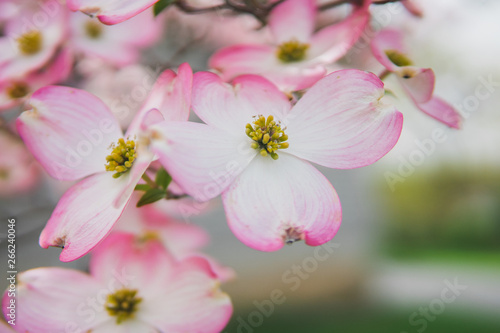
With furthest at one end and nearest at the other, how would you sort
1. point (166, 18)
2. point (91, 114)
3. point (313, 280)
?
point (313, 280), point (166, 18), point (91, 114)

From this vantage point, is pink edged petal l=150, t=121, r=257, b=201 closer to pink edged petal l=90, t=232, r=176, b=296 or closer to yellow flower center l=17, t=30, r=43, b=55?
pink edged petal l=90, t=232, r=176, b=296

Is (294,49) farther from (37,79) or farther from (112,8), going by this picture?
(37,79)

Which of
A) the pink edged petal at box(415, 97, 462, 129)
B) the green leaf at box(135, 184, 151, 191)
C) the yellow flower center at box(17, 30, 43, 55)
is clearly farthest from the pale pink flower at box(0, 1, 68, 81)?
the pink edged petal at box(415, 97, 462, 129)

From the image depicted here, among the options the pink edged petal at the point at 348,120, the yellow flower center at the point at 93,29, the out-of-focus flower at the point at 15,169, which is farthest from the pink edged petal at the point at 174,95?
the out-of-focus flower at the point at 15,169

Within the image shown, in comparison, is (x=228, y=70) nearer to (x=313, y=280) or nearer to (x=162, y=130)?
(x=162, y=130)

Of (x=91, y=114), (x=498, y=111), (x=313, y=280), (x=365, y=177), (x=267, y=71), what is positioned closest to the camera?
(x=91, y=114)

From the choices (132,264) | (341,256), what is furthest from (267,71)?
(341,256)
